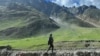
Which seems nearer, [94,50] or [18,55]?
[94,50]

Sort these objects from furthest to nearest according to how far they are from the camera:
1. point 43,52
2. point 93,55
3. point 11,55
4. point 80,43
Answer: point 80,43, point 11,55, point 43,52, point 93,55

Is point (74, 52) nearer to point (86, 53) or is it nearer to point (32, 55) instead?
point (86, 53)

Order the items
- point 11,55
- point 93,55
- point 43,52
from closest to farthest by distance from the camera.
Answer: point 93,55, point 43,52, point 11,55

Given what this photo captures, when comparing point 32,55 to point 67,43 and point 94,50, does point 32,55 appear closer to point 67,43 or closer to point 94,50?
point 94,50

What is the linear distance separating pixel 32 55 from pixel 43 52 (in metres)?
4.80

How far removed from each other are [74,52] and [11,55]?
20.1 meters

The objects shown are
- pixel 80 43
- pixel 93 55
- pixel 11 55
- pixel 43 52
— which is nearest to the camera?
pixel 93 55

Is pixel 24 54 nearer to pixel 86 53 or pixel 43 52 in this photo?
pixel 43 52

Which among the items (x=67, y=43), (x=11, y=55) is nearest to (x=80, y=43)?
(x=67, y=43)

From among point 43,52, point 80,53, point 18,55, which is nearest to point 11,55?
point 18,55

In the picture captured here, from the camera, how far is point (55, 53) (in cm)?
7288

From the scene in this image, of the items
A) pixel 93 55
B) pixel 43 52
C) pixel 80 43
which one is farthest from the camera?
pixel 80 43

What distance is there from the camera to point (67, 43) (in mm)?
169500

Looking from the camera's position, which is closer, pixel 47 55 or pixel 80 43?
pixel 47 55
